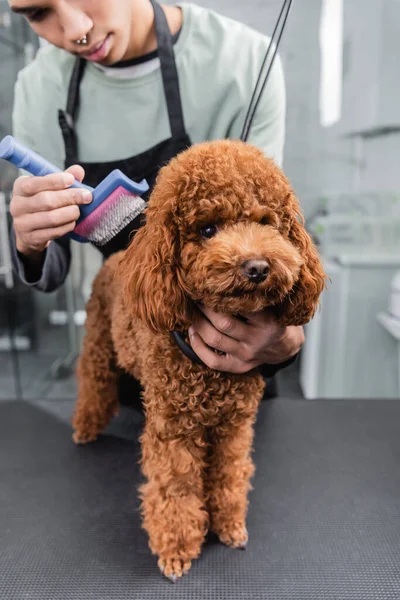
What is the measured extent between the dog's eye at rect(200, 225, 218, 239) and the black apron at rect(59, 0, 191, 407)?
34 cm

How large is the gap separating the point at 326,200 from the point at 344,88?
35 centimetres

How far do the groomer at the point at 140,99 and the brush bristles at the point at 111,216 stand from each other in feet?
0.41

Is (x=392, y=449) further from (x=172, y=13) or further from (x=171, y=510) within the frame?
(x=172, y=13)

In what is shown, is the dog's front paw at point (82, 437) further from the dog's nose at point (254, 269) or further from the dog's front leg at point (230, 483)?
the dog's nose at point (254, 269)

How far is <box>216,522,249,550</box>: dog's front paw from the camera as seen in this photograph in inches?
31.3

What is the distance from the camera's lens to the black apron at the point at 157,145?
3.13 ft

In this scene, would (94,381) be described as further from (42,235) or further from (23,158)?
(23,158)

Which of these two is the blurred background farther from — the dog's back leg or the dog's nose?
the dog's nose

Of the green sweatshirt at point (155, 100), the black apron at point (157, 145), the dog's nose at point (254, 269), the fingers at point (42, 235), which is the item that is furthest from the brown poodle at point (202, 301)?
the green sweatshirt at point (155, 100)

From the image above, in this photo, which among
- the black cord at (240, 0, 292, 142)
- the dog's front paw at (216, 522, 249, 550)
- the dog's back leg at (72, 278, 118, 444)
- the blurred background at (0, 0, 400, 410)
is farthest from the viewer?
the blurred background at (0, 0, 400, 410)

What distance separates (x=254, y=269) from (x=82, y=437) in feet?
2.60

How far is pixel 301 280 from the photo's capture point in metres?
0.64

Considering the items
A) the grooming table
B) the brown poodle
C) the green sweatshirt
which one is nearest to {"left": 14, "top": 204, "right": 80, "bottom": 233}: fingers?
Result: the brown poodle

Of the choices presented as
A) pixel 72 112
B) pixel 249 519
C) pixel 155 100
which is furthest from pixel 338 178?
pixel 249 519
